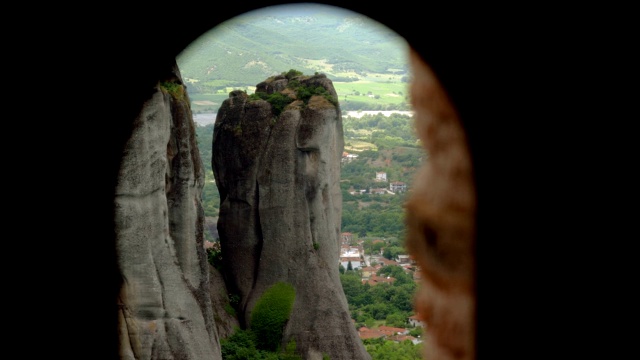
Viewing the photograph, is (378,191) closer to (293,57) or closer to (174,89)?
(293,57)

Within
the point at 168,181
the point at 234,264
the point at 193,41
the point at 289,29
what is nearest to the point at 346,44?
the point at 289,29

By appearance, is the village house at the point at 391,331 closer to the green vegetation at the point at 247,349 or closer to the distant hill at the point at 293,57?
the green vegetation at the point at 247,349

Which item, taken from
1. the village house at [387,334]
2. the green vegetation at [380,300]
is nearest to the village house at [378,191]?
the green vegetation at [380,300]

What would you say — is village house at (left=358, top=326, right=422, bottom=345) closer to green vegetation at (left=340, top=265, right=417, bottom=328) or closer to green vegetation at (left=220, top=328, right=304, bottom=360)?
green vegetation at (left=340, top=265, right=417, bottom=328)

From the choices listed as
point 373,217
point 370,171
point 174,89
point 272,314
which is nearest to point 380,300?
point 272,314

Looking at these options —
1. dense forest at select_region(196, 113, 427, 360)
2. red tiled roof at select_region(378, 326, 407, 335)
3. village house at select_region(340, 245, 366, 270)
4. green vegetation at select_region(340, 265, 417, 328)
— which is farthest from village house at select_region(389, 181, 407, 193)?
red tiled roof at select_region(378, 326, 407, 335)

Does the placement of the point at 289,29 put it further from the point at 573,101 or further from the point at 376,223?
the point at 573,101

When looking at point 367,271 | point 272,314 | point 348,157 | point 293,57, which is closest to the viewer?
point 272,314
